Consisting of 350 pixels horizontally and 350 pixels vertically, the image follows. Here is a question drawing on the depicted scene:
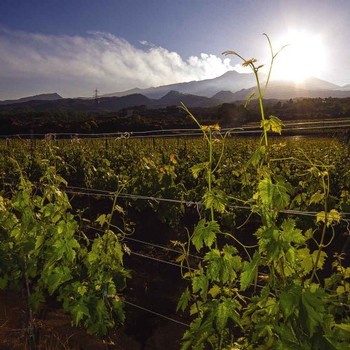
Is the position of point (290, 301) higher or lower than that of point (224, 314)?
higher

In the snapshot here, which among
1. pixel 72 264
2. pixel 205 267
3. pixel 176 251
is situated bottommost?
pixel 176 251

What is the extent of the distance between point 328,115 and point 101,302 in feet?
220

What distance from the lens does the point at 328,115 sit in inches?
2522

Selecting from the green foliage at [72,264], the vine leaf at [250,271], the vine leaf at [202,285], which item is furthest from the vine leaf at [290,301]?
the green foliage at [72,264]

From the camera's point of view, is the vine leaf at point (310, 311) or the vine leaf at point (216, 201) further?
the vine leaf at point (216, 201)

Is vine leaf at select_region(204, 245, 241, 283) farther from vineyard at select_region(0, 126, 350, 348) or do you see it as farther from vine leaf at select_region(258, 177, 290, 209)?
vine leaf at select_region(258, 177, 290, 209)

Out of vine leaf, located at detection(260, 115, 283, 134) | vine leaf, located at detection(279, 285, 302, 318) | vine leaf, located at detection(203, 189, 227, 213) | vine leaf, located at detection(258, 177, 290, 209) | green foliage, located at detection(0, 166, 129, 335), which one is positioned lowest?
green foliage, located at detection(0, 166, 129, 335)

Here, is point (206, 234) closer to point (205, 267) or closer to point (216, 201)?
point (216, 201)

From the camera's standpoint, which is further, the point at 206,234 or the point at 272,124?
the point at 206,234

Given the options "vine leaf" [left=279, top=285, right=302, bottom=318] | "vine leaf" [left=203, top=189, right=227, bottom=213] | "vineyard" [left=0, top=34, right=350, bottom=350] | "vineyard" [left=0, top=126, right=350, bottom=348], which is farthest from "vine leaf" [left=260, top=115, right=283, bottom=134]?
"vine leaf" [left=279, top=285, right=302, bottom=318]

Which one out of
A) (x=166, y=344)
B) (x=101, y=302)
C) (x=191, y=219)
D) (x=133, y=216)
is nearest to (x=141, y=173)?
(x=133, y=216)

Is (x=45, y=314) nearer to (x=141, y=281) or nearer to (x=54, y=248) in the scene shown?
(x=141, y=281)

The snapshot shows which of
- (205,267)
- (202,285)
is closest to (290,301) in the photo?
(202,285)

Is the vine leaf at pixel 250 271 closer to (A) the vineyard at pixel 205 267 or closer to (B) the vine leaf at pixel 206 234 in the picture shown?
(A) the vineyard at pixel 205 267
